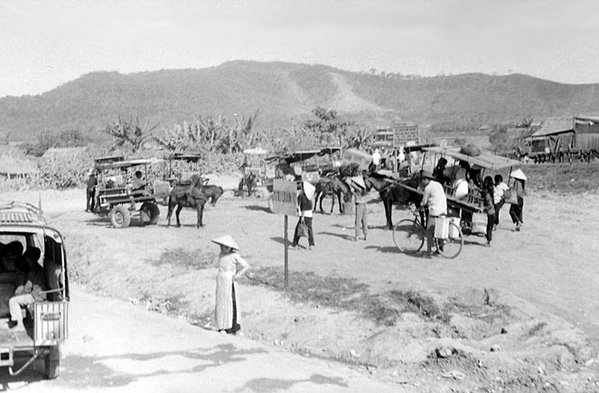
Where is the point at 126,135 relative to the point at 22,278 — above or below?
above

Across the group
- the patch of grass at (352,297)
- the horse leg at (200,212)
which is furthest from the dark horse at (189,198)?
the patch of grass at (352,297)

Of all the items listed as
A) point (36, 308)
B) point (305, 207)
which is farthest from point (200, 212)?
point (36, 308)

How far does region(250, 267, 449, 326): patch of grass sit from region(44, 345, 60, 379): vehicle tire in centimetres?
503

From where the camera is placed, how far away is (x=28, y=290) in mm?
8859

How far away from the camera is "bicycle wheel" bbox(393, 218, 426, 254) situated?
16.2 m

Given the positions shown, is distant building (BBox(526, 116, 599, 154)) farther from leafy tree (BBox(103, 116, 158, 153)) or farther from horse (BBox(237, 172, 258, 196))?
leafy tree (BBox(103, 116, 158, 153))

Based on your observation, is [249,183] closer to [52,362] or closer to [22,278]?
[22,278]

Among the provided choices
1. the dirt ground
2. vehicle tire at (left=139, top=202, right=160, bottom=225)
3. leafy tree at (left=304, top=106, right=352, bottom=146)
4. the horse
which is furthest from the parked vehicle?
leafy tree at (left=304, top=106, right=352, bottom=146)

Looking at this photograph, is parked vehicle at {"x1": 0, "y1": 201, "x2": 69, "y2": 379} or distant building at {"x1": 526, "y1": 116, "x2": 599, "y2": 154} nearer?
parked vehicle at {"x1": 0, "y1": 201, "x2": 69, "y2": 379}

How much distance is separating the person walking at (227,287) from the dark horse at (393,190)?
8103 mm

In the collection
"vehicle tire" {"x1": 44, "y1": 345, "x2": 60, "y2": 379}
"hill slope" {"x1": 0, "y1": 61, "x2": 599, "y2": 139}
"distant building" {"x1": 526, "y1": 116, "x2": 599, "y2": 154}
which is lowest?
"vehicle tire" {"x1": 44, "y1": 345, "x2": 60, "y2": 379}

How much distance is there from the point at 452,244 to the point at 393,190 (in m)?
2.73

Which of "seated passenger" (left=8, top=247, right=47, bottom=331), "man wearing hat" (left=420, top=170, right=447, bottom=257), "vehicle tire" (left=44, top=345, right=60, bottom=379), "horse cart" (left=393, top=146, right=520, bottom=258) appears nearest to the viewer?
"vehicle tire" (left=44, top=345, right=60, bottom=379)

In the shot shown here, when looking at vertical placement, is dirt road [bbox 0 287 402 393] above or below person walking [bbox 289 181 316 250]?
below
